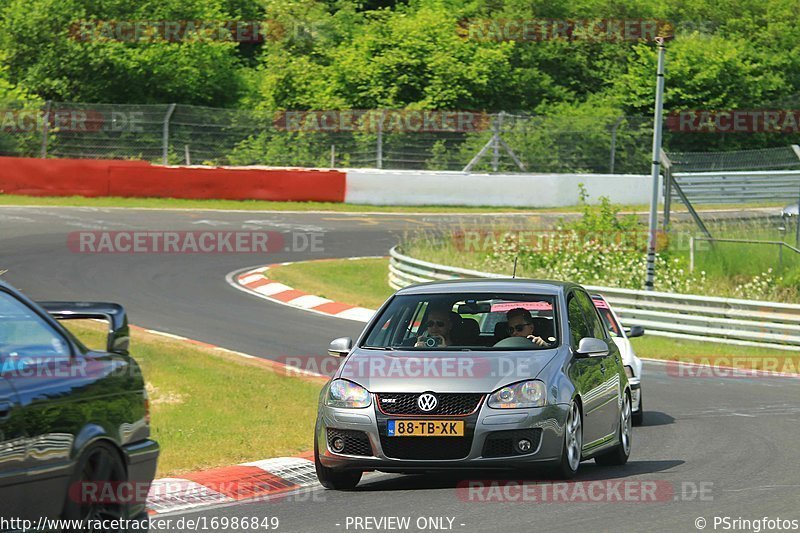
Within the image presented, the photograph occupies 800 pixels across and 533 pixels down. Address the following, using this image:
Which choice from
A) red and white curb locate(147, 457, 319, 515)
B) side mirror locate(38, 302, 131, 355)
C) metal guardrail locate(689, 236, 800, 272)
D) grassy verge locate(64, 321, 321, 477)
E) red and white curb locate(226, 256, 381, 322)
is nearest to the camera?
side mirror locate(38, 302, 131, 355)

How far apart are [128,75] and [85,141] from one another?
1049 centimetres

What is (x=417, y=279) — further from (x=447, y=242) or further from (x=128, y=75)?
(x=128, y=75)

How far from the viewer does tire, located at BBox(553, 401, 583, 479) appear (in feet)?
29.7

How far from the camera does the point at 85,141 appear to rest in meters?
39.3

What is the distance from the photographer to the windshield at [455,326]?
32.4 feet

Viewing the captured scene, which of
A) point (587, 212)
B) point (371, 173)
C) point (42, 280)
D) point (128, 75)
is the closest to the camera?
point (42, 280)

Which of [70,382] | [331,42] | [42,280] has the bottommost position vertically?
[42,280]

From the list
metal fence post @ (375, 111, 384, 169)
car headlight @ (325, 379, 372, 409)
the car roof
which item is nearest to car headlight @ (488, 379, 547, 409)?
car headlight @ (325, 379, 372, 409)

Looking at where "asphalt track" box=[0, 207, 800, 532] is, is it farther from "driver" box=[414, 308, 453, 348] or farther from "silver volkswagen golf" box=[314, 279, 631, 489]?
"driver" box=[414, 308, 453, 348]

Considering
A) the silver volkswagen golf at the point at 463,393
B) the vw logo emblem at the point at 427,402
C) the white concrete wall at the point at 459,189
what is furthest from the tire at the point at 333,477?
the white concrete wall at the point at 459,189

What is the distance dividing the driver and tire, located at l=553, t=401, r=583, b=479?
1.11 m

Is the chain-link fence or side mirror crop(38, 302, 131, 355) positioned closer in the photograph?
side mirror crop(38, 302, 131, 355)

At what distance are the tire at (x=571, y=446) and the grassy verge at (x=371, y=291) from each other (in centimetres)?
1078

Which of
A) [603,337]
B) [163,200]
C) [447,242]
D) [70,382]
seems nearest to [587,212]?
[447,242]
